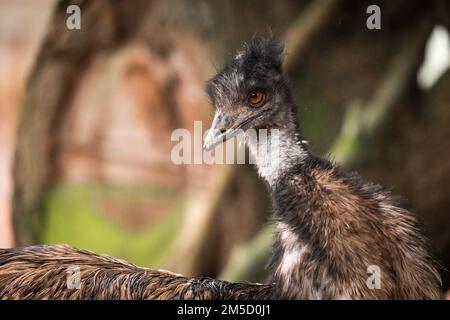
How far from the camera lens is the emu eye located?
123 inches

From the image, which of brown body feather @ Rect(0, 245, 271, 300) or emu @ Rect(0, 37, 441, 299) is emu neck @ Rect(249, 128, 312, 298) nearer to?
emu @ Rect(0, 37, 441, 299)

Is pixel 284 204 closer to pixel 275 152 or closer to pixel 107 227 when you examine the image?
pixel 275 152

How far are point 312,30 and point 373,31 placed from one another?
1.26 feet

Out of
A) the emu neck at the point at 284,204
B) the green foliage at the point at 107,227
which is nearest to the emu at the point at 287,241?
the emu neck at the point at 284,204

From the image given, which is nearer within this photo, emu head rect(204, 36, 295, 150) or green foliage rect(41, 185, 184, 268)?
emu head rect(204, 36, 295, 150)

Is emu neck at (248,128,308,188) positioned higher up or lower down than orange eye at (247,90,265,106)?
lower down

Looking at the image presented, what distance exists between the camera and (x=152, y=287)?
3.14 m

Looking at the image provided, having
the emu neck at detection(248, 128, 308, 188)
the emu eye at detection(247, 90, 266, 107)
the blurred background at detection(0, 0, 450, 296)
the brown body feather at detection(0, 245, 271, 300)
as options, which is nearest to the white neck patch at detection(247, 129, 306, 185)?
the emu neck at detection(248, 128, 308, 188)

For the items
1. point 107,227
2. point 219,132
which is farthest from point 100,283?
point 107,227

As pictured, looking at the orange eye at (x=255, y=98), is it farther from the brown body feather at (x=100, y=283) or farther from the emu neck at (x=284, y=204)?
the brown body feather at (x=100, y=283)

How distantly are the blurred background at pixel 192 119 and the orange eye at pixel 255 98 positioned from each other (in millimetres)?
1848

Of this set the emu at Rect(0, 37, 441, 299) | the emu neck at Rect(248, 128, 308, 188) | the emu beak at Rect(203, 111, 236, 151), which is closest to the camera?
the emu at Rect(0, 37, 441, 299)
